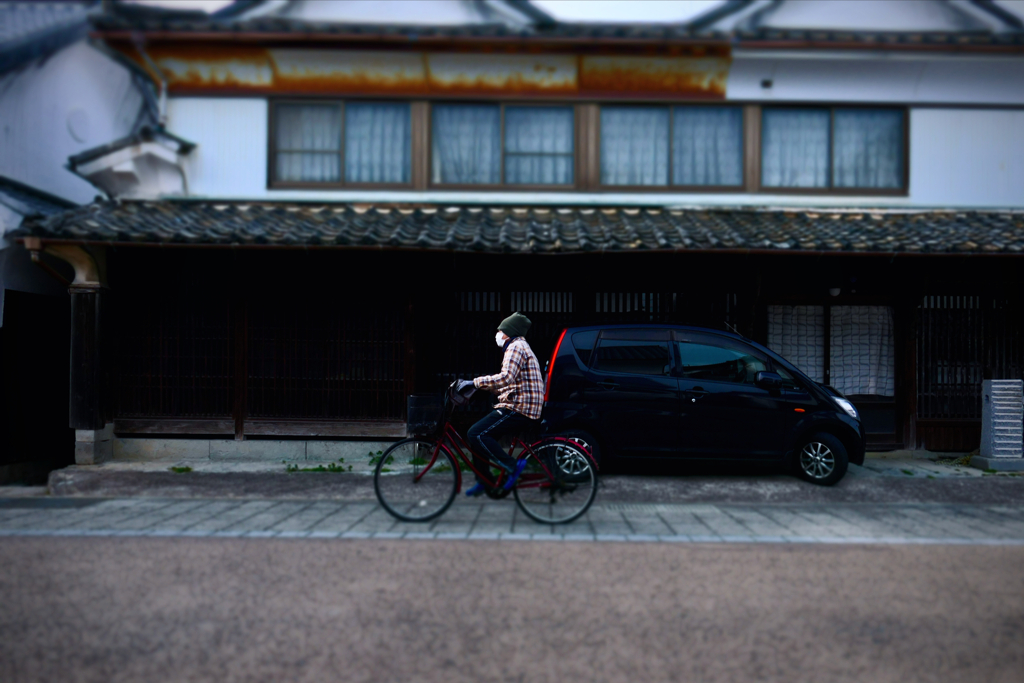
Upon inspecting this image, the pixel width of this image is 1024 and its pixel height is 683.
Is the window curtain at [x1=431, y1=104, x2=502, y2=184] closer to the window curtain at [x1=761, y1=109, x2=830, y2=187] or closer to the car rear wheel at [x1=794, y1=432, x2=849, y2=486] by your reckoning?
the window curtain at [x1=761, y1=109, x2=830, y2=187]

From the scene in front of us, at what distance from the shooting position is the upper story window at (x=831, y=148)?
11.5 meters

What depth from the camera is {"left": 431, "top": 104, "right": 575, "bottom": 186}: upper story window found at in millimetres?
11508

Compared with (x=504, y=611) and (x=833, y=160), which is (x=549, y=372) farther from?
(x=833, y=160)

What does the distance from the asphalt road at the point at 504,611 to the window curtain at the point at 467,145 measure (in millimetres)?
7142

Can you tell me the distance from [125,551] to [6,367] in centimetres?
672

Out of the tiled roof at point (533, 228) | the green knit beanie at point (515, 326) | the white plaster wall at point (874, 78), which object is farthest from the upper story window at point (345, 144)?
the green knit beanie at point (515, 326)

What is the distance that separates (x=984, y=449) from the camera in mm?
9680

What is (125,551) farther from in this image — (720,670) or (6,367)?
(6,367)

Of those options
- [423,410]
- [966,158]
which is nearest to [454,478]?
[423,410]

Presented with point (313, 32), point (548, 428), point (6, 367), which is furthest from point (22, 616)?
point (313, 32)

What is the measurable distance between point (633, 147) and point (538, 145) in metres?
1.53

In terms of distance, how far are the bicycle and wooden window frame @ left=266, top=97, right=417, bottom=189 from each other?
5846 millimetres

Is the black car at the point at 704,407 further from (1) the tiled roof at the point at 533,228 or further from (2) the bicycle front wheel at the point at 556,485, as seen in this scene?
(2) the bicycle front wheel at the point at 556,485

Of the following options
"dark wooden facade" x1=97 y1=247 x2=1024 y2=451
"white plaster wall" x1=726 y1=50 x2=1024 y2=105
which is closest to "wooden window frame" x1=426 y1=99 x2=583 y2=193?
"dark wooden facade" x1=97 y1=247 x2=1024 y2=451
